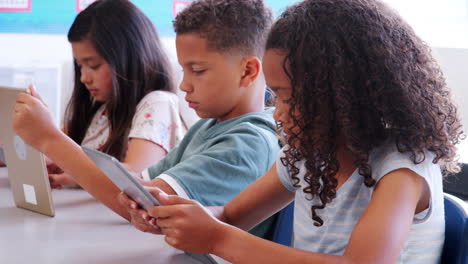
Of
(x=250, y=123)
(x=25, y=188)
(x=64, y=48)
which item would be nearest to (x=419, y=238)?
(x=250, y=123)

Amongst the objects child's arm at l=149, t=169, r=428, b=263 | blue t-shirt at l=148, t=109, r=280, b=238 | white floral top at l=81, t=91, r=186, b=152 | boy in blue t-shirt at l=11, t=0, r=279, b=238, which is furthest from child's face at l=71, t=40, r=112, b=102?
child's arm at l=149, t=169, r=428, b=263

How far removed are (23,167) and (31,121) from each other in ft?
0.31

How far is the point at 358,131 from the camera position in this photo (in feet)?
2.44

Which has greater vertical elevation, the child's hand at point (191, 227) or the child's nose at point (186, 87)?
the child's nose at point (186, 87)

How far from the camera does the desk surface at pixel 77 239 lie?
33.2 inches

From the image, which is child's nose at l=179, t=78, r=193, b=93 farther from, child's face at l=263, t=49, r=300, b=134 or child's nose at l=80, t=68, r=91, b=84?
child's nose at l=80, t=68, r=91, b=84

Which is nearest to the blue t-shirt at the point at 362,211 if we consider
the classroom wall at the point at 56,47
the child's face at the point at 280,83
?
the child's face at the point at 280,83

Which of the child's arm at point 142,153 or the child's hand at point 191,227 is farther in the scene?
the child's arm at point 142,153

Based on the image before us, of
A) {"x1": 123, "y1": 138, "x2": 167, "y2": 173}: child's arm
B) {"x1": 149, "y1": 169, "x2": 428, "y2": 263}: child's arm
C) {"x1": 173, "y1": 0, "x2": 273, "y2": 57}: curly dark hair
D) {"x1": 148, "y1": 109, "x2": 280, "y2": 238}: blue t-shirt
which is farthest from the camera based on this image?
{"x1": 123, "y1": 138, "x2": 167, "y2": 173}: child's arm

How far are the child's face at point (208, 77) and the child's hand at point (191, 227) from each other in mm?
358

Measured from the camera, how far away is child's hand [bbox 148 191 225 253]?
781 mm

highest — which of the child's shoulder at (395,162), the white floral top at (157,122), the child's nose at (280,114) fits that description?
the child's nose at (280,114)

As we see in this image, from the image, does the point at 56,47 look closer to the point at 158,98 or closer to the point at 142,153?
the point at 158,98

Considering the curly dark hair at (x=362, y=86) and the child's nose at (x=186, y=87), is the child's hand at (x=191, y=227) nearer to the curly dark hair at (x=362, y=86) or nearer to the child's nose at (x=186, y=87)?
the curly dark hair at (x=362, y=86)
